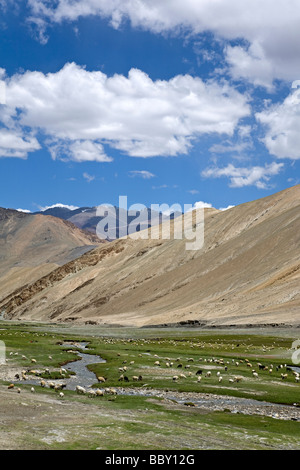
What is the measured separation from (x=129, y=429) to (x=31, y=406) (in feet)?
23.9

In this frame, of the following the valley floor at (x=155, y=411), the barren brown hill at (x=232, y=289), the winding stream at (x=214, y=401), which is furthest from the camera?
the barren brown hill at (x=232, y=289)

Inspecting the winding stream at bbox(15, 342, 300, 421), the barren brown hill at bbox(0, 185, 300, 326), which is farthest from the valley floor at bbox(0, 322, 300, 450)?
the barren brown hill at bbox(0, 185, 300, 326)

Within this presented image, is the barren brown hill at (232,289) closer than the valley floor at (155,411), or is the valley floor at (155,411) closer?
the valley floor at (155,411)

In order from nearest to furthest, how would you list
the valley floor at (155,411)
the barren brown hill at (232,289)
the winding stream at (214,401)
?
1. the valley floor at (155,411)
2. the winding stream at (214,401)
3. the barren brown hill at (232,289)

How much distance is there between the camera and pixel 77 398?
32.0 m

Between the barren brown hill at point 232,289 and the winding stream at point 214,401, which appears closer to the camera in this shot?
the winding stream at point 214,401

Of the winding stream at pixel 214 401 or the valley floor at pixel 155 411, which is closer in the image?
the valley floor at pixel 155 411

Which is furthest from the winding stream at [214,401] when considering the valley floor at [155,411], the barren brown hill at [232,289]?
the barren brown hill at [232,289]

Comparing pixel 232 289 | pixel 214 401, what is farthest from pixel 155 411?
pixel 232 289

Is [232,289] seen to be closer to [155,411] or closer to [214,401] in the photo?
[214,401]

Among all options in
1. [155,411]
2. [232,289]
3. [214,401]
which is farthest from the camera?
[232,289]

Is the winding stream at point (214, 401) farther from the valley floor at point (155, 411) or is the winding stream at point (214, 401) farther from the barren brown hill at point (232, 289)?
the barren brown hill at point (232, 289)

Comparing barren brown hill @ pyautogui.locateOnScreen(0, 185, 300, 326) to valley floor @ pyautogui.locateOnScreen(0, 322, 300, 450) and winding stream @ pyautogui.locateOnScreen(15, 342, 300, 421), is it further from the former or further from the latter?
winding stream @ pyautogui.locateOnScreen(15, 342, 300, 421)
